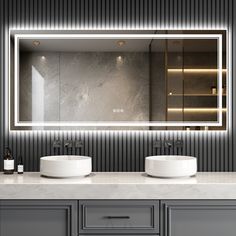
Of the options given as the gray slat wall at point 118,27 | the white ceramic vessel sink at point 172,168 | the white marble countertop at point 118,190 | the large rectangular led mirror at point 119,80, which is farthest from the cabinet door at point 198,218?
the large rectangular led mirror at point 119,80

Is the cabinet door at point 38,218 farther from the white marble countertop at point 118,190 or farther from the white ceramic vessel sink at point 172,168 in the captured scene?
the white ceramic vessel sink at point 172,168

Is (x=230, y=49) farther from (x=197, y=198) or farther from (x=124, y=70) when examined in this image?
(x=197, y=198)

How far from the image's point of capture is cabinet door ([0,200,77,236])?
2.56 m

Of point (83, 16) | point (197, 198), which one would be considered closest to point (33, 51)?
point (83, 16)

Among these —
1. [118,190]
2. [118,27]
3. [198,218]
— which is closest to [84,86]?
[118,27]

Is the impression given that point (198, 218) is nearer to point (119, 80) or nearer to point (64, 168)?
point (64, 168)

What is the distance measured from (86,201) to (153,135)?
0.88 m

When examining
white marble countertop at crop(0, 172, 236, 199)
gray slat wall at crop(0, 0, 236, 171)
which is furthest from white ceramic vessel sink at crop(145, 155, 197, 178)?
gray slat wall at crop(0, 0, 236, 171)

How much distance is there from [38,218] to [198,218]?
1.08m

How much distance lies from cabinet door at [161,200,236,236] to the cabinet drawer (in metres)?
0.08

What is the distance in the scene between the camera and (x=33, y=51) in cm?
314

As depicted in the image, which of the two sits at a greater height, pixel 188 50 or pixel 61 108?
pixel 188 50

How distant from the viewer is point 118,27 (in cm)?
313

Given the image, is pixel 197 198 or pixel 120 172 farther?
pixel 120 172
